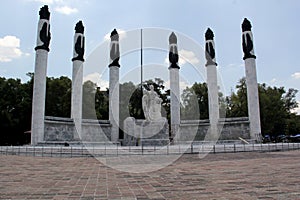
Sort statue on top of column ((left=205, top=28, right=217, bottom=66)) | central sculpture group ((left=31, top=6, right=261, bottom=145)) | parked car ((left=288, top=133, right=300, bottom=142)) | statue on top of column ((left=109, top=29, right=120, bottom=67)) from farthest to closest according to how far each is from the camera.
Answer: parked car ((left=288, top=133, right=300, bottom=142))
statue on top of column ((left=109, top=29, right=120, bottom=67))
statue on top of column ((left=205, top=28, right=217, bottom=66))
central sculpture group ((left=31, top=6, right=261, bottom=145))

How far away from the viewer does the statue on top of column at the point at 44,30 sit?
24234 millimetres

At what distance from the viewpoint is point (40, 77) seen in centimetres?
2389

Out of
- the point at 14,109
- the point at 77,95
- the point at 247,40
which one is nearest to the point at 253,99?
the point at 247,40

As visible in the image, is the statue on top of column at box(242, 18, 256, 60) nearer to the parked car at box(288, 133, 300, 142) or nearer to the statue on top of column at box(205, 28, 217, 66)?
the statue on top of column at box(205, 28, 217, 66)

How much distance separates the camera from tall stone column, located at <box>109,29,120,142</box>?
29.1m

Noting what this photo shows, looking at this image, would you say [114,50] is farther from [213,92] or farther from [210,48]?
[213,92]

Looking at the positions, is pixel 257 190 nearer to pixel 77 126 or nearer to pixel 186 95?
pixel 77 126

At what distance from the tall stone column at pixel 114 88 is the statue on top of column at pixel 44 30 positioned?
25.4 ft

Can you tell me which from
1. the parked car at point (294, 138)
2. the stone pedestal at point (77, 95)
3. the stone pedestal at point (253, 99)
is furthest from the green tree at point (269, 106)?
the stone pedestal at point (77, 95)

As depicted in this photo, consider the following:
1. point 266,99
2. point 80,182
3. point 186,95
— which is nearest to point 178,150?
point 80,182

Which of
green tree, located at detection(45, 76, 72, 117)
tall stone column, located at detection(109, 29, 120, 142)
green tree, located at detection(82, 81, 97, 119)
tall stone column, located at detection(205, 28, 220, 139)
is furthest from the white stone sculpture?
green tree, located at detection(45, 76, 72, 117)

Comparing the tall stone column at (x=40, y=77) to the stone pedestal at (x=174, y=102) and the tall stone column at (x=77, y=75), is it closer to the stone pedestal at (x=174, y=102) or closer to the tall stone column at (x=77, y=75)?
the tall stone column at (x=77, y=75)

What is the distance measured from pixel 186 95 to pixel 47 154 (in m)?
27.2

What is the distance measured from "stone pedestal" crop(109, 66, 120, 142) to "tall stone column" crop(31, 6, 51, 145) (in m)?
7.59
